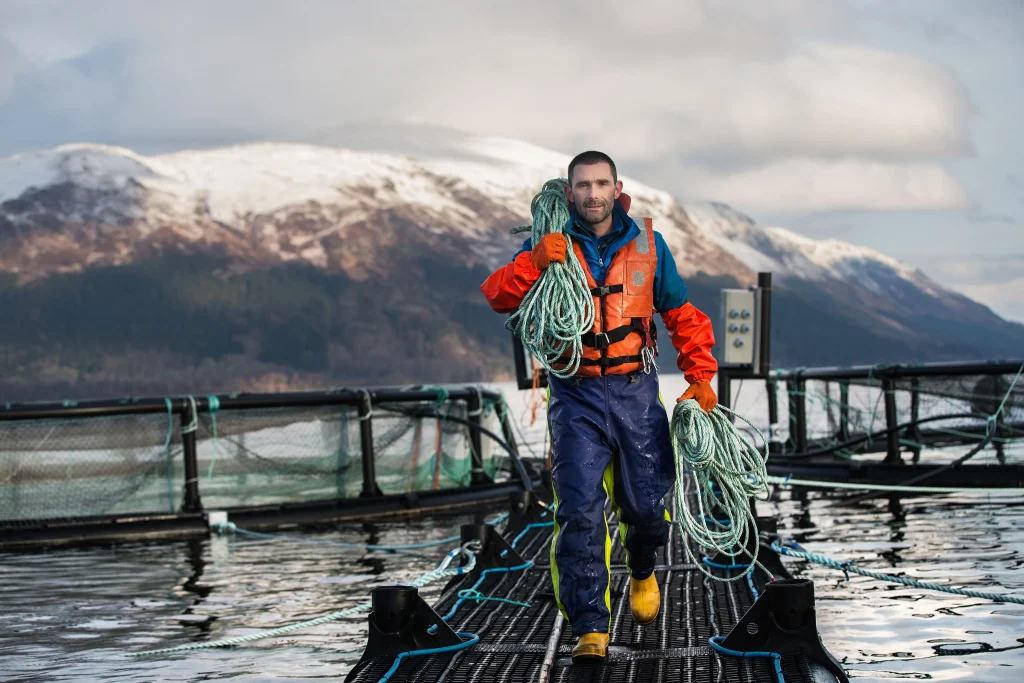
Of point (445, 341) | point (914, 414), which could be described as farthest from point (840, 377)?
point (445, 341)

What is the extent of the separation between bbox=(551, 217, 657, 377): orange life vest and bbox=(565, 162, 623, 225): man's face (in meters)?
0.20

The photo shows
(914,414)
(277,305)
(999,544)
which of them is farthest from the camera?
(277,305)

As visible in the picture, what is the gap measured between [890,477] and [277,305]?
6995 inches

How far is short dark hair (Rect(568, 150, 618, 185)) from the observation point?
5258mm

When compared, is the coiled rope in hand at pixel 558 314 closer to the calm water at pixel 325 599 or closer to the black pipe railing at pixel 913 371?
the calm water at pixel 325 599

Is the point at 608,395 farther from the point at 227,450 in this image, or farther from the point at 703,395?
the point at 227,450

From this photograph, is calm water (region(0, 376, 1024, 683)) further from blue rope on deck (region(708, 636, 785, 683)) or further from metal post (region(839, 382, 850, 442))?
metal post (region(839, 382, 850, 442))

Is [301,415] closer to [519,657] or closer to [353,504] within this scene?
[353,504]

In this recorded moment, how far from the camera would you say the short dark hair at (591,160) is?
5.26 m

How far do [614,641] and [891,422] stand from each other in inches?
385

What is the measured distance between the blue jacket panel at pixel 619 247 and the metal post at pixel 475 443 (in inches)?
355

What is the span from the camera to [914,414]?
14609mm

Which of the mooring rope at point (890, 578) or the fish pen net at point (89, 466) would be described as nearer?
the mooring rope at point (890, 578)

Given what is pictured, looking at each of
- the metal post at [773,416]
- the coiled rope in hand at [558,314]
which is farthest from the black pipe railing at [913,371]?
the coiled rope in hand at [558,314]
